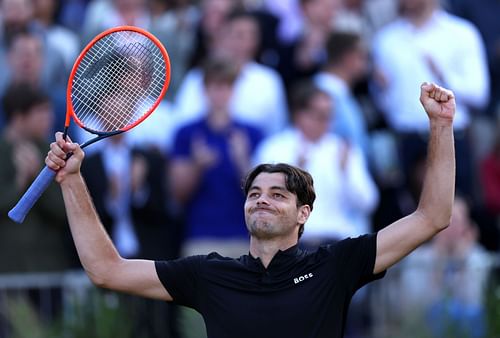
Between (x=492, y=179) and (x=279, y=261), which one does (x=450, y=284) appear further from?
(x=279, y=261)

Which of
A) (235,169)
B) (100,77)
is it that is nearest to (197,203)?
(235,169)

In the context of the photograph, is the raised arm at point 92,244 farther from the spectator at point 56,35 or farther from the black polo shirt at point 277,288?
the spectator at point 56,35

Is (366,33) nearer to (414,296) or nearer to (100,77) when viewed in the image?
(414,296)

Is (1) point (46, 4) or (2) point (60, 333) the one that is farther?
(1) point (46, 4)

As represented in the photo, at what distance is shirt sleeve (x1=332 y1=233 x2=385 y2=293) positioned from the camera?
6574 millimetres

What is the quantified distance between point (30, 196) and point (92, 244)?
→ 0.39 metres

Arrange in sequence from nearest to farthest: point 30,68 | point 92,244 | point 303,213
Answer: point 92,244 → point 303,213 → point 30,68

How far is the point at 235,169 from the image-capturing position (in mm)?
11492

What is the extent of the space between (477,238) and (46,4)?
4.73 m

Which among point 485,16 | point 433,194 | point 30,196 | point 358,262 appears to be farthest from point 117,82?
point 485,16

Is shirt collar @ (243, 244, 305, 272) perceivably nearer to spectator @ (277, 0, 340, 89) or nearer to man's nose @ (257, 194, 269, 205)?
man's nose @ (257, 194, 269, 205)

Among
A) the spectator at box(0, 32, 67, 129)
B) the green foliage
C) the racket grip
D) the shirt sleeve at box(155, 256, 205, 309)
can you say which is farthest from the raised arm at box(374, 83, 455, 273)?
Result: the spectator at box(0, 32, 67, 129)

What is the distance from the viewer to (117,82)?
714 cm

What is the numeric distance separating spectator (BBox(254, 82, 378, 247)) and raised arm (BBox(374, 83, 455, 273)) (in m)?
4.46
